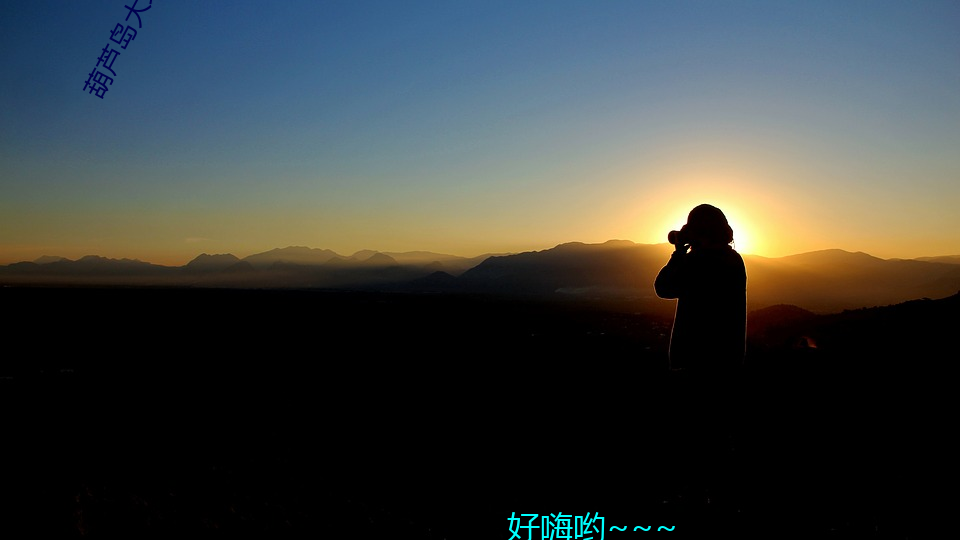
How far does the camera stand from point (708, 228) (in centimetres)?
428

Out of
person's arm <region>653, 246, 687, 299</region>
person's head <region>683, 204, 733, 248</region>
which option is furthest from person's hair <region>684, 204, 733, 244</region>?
person's arm <region>653, 246, 687, 299</region>

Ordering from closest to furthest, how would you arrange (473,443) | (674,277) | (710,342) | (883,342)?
(710,342)
(674,277)
(473,443)
(883,342)

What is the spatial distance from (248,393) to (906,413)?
17.9 meters

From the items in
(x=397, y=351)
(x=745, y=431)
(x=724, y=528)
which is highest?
(x=745, y=431)

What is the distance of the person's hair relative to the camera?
168 inches

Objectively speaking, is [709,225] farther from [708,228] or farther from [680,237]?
[680,237]

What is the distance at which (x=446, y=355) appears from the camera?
3491 cm

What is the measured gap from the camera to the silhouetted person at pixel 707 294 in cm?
421

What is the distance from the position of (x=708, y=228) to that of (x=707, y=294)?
48cm

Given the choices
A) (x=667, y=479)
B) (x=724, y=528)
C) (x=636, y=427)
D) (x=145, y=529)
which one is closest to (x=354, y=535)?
(x=145, y=529)

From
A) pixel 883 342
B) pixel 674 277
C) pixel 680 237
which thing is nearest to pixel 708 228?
pixel 680 237

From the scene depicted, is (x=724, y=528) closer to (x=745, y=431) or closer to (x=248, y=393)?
(x=745, y=431)

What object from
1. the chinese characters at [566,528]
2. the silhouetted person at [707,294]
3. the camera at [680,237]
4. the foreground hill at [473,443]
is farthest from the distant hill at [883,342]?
the chinese characters at [566,528]

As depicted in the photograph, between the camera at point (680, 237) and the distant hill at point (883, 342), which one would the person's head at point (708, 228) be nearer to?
the camera at point (680, 237)
